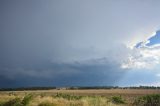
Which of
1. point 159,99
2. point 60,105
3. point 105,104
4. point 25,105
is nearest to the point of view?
point 60,105

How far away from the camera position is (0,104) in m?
24.5

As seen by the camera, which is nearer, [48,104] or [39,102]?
[48,104]

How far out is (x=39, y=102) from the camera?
78.1ft

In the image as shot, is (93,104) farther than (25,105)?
Yes

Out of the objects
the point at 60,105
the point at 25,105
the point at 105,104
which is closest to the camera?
the point at 60,105

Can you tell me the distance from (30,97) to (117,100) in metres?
11.6

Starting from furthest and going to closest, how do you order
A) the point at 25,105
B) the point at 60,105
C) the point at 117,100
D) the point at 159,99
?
the point at 117,100
the point at 159,99
the point at 25,105
the point at 60,105

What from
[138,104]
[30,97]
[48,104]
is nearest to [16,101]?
[30,97]

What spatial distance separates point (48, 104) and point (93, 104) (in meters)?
4.55

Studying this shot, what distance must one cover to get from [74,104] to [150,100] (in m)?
7.92

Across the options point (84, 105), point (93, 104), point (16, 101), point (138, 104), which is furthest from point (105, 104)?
point (16, 101)

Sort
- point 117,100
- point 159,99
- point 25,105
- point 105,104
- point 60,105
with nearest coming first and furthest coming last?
point 60,105, point 25,105, point 105,104, point 159,99, point 117,100

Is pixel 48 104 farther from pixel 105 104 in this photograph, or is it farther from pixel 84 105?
pixel 105 104

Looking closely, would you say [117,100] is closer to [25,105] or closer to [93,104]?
[93,104]
